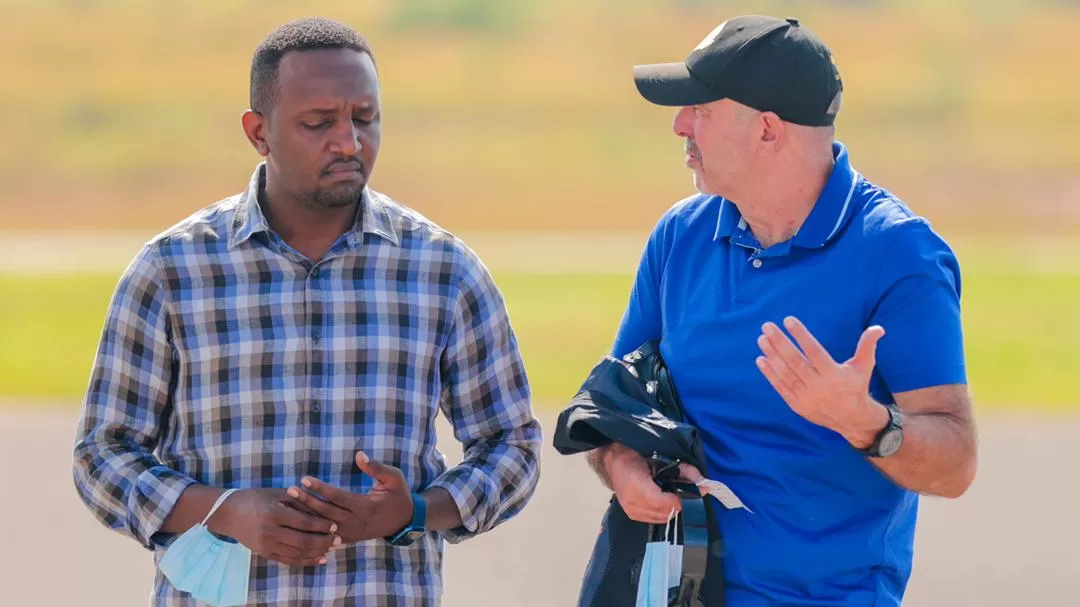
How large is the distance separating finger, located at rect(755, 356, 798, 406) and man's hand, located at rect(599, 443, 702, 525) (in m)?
0.40

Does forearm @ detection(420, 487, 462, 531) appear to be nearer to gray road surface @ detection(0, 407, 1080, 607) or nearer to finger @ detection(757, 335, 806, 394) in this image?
finger @ detection(757, 335, 806, 394)

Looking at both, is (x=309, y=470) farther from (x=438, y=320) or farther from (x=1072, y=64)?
(x=1072, y=64)

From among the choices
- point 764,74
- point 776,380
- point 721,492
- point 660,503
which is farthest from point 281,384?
point 764,74

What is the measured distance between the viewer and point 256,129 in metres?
3.58

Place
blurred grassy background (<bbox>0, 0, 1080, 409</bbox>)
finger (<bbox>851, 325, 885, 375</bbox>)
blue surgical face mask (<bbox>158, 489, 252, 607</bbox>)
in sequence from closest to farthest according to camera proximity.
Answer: finger (<bbox>851, 325, 885, 375</bbox>), blue surgical face mask (<bbox>158, 489, 252, 607</bbox>), blurred grassy background (<bbox>0, 0, 1080, 409</bbox>)

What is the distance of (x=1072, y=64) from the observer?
36000 millimetres

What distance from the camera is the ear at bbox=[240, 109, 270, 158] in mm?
3561

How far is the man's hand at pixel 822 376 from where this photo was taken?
2824 mm

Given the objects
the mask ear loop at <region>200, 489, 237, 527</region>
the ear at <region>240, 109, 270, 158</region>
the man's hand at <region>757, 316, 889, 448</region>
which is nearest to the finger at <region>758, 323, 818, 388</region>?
the man's hand at <region>757, 316, 889, 448</region>

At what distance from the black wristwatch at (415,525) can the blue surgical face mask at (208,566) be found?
0.34 metres

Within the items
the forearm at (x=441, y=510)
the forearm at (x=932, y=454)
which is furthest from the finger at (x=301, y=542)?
the forearm at (x=932, y=454)

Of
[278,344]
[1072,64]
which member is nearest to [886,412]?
[278,344]

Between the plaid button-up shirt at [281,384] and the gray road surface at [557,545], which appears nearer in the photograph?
the plaid button-up shirt at [281,384]

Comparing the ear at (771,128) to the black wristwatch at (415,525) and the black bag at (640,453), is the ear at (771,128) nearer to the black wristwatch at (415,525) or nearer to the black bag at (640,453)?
the black bag at (640,453)
